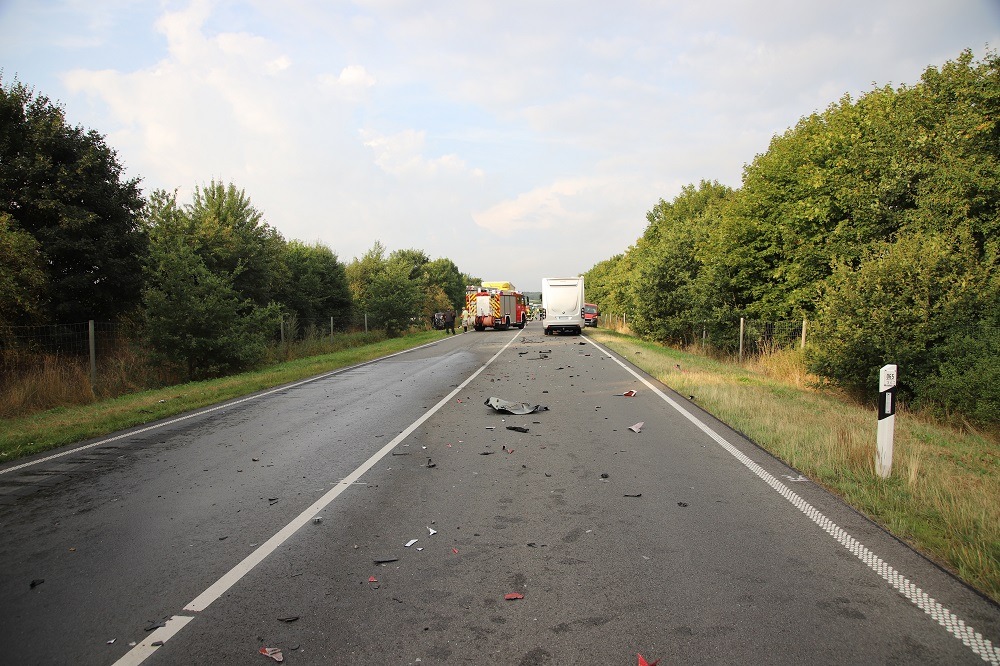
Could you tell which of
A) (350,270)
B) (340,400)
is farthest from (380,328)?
(340,400)

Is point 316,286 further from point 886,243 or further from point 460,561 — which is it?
point 460,561

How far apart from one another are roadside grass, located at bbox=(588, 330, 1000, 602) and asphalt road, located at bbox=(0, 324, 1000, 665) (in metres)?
0.25

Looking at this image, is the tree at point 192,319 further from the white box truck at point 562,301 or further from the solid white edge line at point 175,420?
the white box truck at point 562,301

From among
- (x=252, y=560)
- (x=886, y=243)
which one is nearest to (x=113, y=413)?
(x=252, y=560)

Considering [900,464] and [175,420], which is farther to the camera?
[175,420]

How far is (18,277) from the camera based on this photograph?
45.9ft

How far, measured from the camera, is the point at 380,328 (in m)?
40.4

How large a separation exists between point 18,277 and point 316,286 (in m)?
27.3

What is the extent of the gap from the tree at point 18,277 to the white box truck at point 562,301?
2742 centimetres

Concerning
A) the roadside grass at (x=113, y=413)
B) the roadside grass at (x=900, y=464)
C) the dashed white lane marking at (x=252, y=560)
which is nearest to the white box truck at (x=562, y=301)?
the roadside grass at (x=113, y=413)

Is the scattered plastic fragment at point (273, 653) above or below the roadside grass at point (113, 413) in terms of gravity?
above

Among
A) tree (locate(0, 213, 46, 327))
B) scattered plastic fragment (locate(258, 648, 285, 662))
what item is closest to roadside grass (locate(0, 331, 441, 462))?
tree (locate(0, 213, 46, 327))

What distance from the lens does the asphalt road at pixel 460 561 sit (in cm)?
295

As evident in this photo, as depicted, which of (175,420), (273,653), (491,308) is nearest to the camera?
(273,653)
